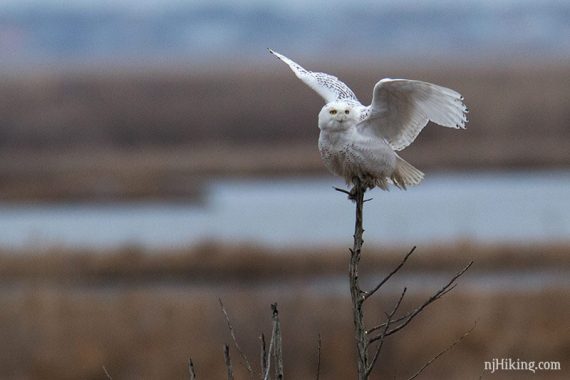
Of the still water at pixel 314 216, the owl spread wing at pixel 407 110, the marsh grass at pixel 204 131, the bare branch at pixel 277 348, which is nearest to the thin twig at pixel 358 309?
the bare branch at pixel 277 348

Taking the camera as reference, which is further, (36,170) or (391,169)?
(36,170)

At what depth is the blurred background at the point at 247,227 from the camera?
32.6 ft

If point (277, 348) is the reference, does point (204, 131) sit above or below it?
above

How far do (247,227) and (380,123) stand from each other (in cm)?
1421

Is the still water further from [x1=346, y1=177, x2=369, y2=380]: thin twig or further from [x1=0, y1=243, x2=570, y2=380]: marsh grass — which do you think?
[x1=346, y1=177, x2=369, y2=380]: thin twig

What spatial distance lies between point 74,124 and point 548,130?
37.9ft

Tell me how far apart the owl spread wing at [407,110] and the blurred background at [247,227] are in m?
4.94

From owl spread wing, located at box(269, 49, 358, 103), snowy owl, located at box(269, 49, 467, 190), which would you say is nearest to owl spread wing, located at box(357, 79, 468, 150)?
snowy owl, located at box(269, 49, 467, 190)

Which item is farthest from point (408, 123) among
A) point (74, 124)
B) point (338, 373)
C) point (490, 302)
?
point (74, 124)

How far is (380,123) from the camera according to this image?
424 cm

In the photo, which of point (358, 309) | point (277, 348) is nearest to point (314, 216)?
point (358, 309)

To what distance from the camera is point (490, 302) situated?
37.1ft

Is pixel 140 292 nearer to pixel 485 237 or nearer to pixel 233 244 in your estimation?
pixel 233 244
